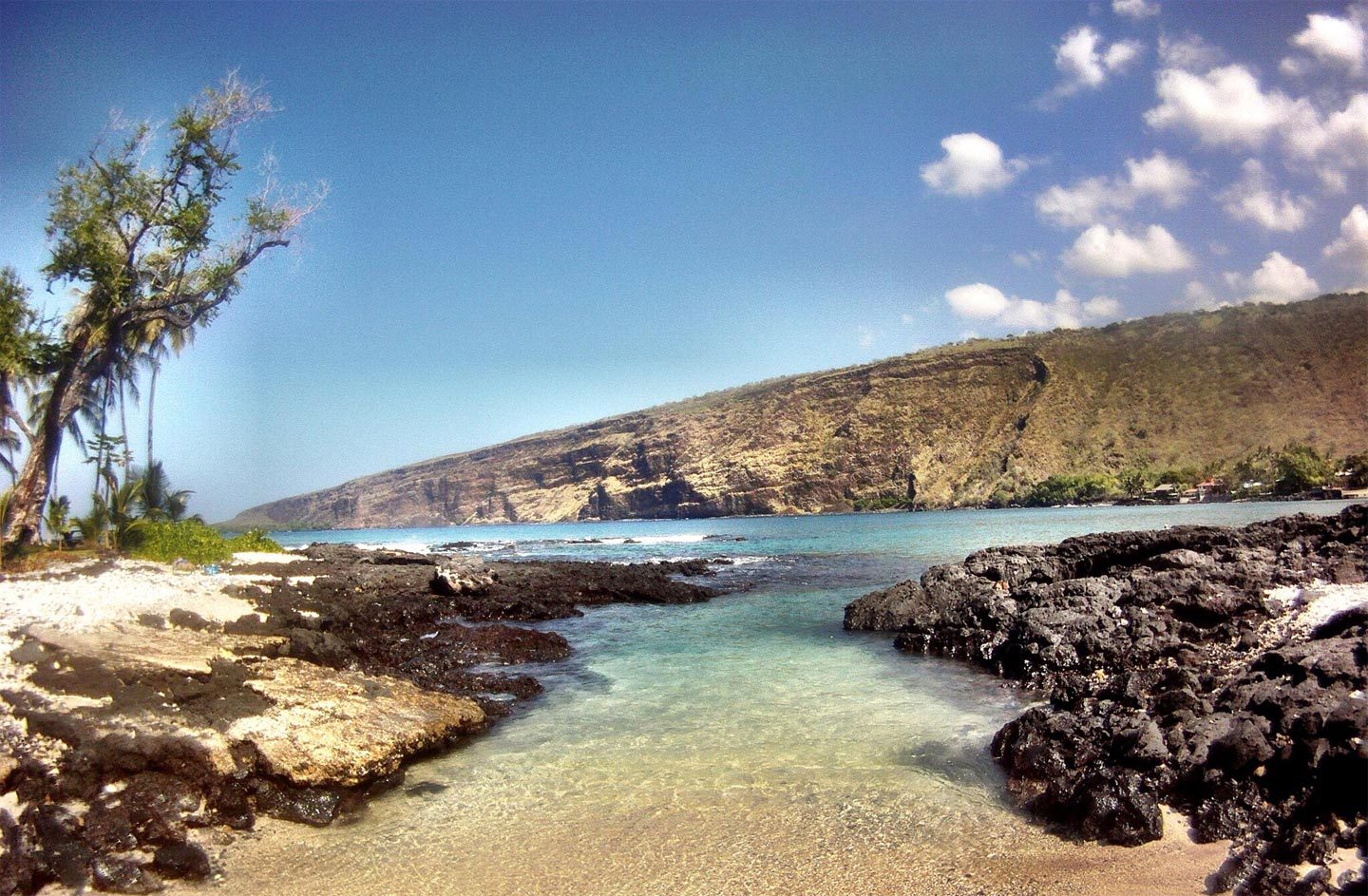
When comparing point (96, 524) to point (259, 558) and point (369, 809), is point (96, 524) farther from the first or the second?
point (369, 809)

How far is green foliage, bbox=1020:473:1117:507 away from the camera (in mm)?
81875

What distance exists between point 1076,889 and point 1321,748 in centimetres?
207

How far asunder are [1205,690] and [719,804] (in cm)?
525

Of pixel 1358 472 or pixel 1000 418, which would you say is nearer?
pixel 1358 472

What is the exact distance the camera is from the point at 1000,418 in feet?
331

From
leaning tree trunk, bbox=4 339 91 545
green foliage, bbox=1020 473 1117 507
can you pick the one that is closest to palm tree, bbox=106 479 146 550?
leaning tree trunk, bbox=4 339 91 545

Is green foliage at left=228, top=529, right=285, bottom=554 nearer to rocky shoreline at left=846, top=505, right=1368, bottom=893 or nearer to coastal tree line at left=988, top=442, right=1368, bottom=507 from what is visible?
rocky shoreline at left=846, top=505, right=1368, bottom=893

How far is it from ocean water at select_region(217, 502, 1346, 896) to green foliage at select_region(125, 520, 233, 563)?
11.7m

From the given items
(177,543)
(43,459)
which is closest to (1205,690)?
(177,543)

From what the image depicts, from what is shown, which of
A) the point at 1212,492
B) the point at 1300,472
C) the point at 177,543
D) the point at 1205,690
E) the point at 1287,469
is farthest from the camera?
the point at 1212,492

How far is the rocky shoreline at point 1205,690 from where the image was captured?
4.91 metres

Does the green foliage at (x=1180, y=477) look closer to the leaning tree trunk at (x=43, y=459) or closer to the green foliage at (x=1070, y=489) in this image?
the green foliage at (x=1070, y=489)

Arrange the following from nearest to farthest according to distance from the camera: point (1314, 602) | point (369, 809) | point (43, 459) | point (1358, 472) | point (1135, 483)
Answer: point (369, 809)
point (1314, 602)
point (43, 459)
point (1358, 472)
point (1135, 483)

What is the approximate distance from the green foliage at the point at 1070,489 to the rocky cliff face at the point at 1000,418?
2.76 meters
